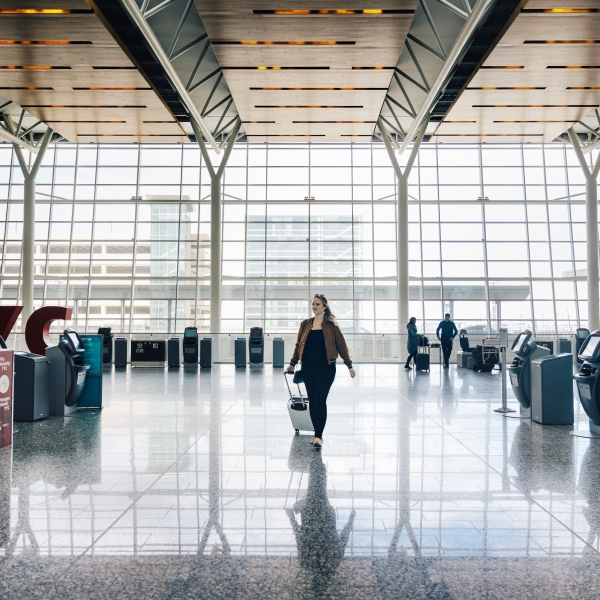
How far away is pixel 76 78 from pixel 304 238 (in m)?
12.7

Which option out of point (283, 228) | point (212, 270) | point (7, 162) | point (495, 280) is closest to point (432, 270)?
point (495, 280)

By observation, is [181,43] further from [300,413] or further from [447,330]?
[300,413]

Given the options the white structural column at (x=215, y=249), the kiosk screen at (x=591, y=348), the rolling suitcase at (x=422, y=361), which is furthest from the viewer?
the white structural column at (x=215, y=249)

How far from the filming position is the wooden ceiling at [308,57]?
36.4 feet

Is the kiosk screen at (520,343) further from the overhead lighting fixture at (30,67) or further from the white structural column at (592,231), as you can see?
the white structural column at (592,231)

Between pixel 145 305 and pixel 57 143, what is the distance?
29.6ft

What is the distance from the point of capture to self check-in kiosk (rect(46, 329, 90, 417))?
7.95 meters

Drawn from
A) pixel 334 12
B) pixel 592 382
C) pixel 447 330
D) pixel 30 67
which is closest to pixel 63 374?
pixel 592 382

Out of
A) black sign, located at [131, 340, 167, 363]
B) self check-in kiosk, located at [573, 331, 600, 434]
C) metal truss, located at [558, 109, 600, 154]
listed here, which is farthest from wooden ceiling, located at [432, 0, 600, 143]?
black sign, located at [131, 340, 167, 363]

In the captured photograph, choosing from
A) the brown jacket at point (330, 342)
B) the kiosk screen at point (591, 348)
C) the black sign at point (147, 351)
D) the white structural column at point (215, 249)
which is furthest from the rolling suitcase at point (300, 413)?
the white structural column at point (215, 249)

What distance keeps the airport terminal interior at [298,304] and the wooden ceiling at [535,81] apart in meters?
0.11

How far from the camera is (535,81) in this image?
14.3m

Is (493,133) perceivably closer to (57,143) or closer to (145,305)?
(145,305)

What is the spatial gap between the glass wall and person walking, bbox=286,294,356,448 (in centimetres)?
1856
